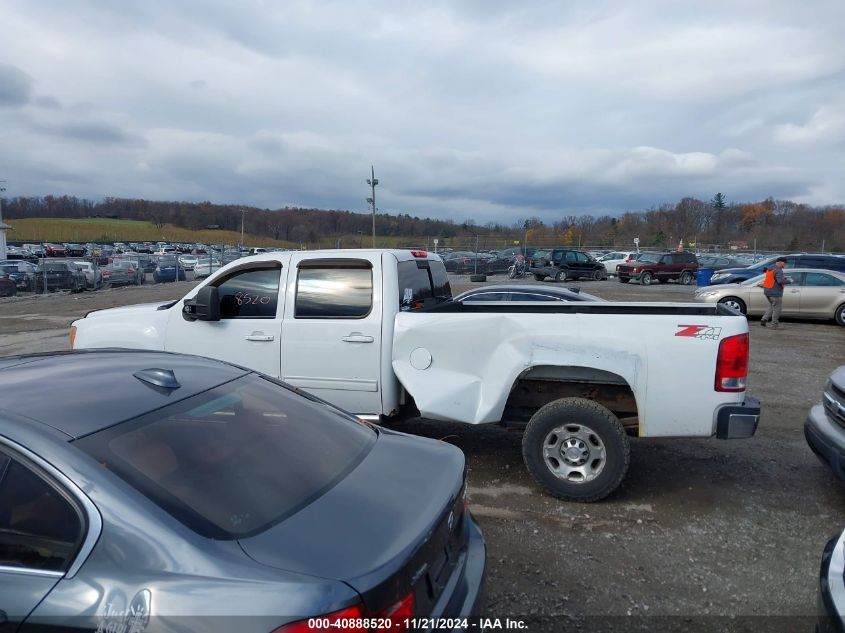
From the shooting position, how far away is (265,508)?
83.5 inches

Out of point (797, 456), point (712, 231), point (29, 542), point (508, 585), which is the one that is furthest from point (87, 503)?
point (712, 231)

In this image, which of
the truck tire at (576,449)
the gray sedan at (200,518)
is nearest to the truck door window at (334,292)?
the truck tire at (576,449)

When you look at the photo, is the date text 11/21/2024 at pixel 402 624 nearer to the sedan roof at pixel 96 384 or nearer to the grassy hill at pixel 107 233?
the sedan roof at pixel 96 384

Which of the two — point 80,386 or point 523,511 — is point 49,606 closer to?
point 80,386

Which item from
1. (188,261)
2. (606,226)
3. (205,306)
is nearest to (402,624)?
(205,306)

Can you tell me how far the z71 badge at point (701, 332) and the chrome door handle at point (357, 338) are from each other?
242 centimetres

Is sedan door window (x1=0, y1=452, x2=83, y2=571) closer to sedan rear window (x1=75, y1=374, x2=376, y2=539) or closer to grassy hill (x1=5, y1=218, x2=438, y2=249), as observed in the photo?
sedan rear window (x1=75, y1=374, x2=376, y2=539)

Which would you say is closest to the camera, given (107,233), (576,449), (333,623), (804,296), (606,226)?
(333,623)

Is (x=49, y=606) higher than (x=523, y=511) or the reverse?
higher

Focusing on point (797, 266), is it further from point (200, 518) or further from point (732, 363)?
point (200, 518)

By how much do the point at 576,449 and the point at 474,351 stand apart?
1089mm

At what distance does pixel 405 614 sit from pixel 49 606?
106cm

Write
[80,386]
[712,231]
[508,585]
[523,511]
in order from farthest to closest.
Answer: [712,231] < [523,511] < [508,585] < [80,386]

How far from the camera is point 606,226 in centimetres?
8825
